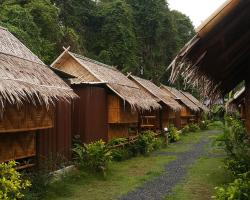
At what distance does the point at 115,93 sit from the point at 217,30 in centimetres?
1262

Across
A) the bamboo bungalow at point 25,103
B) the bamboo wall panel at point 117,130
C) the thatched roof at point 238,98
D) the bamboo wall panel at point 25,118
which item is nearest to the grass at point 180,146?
the bamboo wall panel at point 117,130

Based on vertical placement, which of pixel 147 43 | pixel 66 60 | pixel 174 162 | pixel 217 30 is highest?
pixel 147 43

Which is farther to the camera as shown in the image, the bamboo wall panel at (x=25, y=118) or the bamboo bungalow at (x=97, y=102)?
the bamboo bungalow at (x=97, y=102)

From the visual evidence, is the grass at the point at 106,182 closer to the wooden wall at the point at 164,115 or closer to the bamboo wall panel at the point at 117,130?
the bamboo wall panel at the point at 117,130

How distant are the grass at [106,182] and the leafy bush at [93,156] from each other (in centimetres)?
38

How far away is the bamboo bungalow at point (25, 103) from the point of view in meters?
8.89

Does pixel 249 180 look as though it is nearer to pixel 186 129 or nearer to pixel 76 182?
pixel 76 182

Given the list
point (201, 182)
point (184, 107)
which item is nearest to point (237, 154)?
point (201, 182)

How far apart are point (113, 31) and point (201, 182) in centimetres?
3356

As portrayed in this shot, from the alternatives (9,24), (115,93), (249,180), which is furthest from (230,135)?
(9,24)

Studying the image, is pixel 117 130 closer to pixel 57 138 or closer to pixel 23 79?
pixel 57 138

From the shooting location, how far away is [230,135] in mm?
11766

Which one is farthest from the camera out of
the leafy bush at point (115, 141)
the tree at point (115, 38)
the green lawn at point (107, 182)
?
the tree at point (115, 38)

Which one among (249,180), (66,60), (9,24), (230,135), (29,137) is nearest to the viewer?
(249,180)
